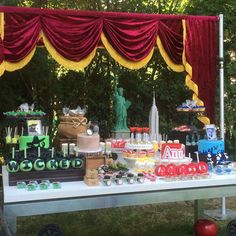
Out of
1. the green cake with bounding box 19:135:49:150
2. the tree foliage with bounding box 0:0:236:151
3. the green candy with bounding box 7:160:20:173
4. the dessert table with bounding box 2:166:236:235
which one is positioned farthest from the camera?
the tree foliage with bounding box 0:0:236:151

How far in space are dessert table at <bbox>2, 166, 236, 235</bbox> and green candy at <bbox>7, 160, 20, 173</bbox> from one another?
102mm

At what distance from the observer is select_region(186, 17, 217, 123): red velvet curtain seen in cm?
395

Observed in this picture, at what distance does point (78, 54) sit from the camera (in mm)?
3740

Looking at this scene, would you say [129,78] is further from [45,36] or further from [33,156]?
[33,156]

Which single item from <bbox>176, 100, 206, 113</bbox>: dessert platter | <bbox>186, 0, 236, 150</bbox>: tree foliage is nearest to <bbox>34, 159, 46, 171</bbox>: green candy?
<bbox>176, 100, 206, 113</bbox>: dessert platter

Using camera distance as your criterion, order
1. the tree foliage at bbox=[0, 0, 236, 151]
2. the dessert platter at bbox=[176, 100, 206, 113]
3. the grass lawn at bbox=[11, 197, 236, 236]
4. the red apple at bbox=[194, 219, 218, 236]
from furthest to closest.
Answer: the tree foliage at bbox=[0, 0, 236, 151] < the grass lawn at bbox=[11, 197, 236, 236] < the dessert platter at bbox=[176, 100, 206, 113] < the red apple at bbox=[194, 219, 218, 236]

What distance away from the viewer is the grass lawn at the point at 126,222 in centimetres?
394

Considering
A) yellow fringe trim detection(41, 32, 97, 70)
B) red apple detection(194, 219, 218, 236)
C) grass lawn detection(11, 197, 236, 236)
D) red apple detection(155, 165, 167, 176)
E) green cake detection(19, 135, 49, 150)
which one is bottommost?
grass lawn detection(11, 197, 236, 236)

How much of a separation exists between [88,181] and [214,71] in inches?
83.0

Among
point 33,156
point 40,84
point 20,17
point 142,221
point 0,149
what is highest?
point 20,17

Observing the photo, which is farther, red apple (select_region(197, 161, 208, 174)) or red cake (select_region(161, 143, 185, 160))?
red cake (select_region(161, 143, 185, 160))

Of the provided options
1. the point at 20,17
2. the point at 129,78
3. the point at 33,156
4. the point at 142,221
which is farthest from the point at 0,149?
the point at 33,156

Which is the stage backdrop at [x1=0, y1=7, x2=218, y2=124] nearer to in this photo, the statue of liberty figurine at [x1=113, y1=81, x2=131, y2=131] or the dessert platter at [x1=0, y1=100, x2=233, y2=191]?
the dessert platter at [x1=0, y1=100, x2=233, y2=191]

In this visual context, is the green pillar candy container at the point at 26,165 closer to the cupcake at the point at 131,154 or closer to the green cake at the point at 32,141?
the green cake at the point at 32,141
